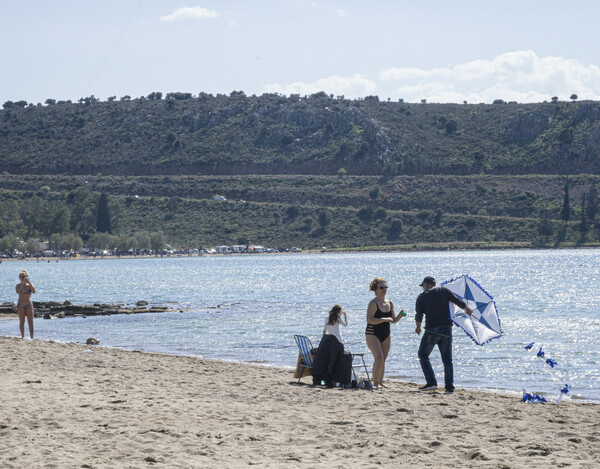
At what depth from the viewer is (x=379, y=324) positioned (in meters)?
13.6

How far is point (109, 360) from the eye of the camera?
17844mm

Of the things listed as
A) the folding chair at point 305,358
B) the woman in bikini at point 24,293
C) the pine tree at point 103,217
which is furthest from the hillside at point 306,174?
the folding chair at point 305,358

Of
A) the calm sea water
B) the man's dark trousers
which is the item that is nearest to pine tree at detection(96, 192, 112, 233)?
the calm sea water

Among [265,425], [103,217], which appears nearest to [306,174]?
[103,217]

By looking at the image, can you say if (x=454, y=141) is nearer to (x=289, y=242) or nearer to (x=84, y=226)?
(x=289, y=242)

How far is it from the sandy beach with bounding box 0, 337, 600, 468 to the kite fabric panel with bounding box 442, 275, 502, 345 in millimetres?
1059

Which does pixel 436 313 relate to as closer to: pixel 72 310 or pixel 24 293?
pixel 24 293

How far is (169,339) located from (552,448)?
1831cm

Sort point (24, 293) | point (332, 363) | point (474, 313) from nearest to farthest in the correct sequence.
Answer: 1. point (474, 313)
2. point (332, 363)
3. point (24, 293)

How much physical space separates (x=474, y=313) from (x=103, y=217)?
430ft

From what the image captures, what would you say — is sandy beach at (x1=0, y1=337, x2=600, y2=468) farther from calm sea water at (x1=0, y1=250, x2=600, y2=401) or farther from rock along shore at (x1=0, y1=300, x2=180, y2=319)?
rock along shore at (x1=0, y1=300, x2=180, y2=319)

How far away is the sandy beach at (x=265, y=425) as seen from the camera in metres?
8.69

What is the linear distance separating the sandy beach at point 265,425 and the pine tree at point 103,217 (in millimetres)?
125156

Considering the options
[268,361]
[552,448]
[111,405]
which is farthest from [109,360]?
[552,448]
